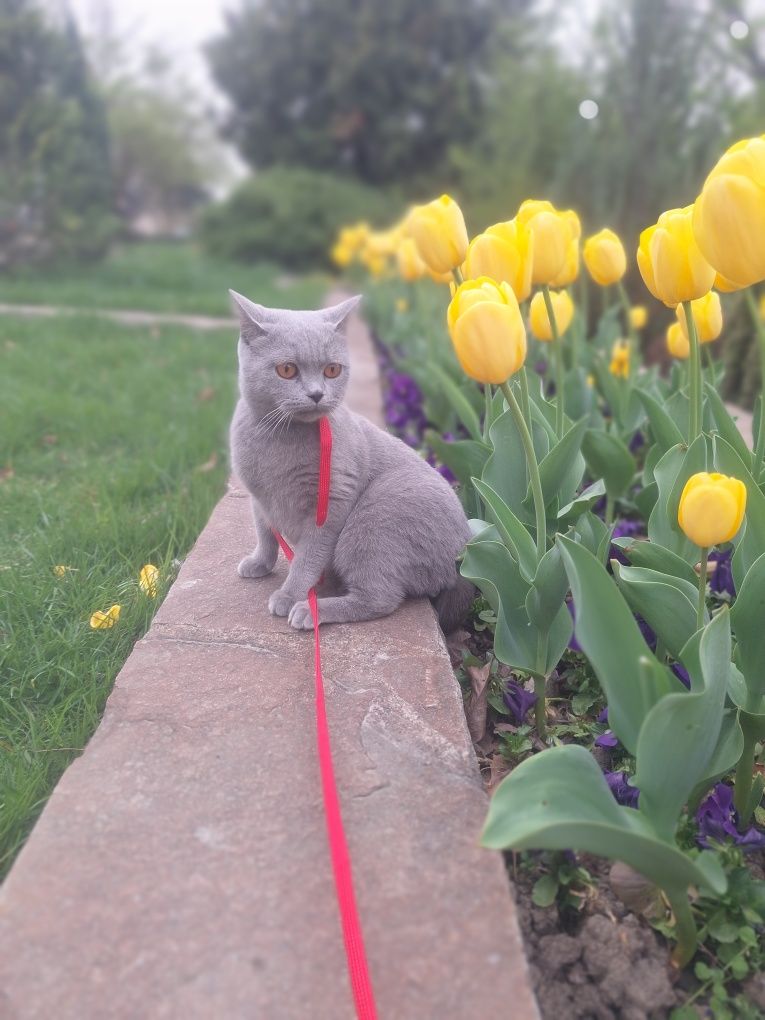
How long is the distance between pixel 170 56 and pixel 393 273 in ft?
93.0

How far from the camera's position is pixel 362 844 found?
1.20m

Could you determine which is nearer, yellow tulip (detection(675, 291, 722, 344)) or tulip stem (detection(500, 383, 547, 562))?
tulip stem (detection(500, 383, 547, 562))

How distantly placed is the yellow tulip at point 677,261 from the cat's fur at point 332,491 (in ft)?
2.42

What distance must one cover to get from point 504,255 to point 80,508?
1.70m

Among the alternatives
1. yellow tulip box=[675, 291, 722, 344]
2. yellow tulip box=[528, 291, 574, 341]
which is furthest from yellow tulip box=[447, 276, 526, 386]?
yellow tulip box=[528, 291, 574, 341]

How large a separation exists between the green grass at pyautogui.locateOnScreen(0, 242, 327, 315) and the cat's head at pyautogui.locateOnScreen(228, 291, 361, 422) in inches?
230

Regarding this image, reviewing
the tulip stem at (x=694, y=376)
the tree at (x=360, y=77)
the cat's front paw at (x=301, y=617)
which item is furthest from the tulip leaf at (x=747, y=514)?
the tree at (x=360, y=77)

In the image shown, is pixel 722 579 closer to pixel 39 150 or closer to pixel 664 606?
pixel 664 606

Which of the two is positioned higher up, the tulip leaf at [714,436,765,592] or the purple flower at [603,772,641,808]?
the tulip leaf at [714,436,765,592]

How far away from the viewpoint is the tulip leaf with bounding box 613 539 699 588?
57.9 inches

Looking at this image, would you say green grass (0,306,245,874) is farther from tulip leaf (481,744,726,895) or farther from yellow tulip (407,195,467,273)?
yellow tulip (407,195,467,273)

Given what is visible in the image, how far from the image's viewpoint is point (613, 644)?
114 centimetres

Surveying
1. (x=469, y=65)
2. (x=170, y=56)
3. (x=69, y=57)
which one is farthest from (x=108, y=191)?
(x=170, y=56)

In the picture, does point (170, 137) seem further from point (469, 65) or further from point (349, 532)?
point (349, 532)
